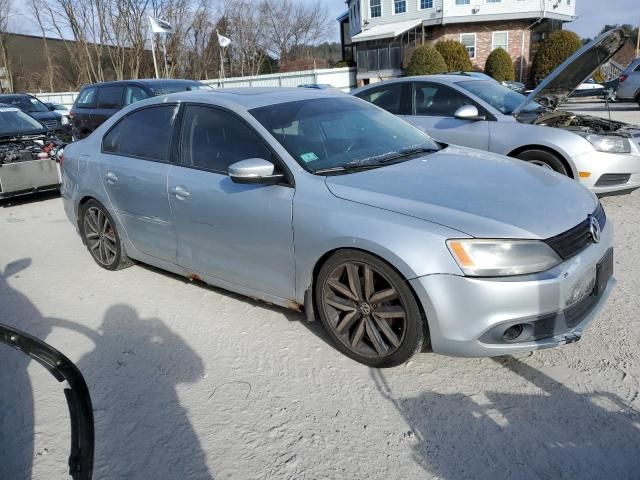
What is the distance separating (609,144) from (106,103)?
9.87 m

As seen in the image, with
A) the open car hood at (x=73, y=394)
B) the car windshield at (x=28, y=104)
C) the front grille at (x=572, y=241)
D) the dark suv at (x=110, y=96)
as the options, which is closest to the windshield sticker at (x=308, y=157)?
the front grille at (x=572, y=241)

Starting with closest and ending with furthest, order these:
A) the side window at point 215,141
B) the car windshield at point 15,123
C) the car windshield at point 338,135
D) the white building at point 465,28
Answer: the car windshield at point 338,135 < the side window at point 215,141 < the car windshield at point 15,123 < the white building at point 465,28

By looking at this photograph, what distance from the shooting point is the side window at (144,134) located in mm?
4016

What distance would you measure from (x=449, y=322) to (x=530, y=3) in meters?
33.9

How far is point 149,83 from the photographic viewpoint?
10523 mm

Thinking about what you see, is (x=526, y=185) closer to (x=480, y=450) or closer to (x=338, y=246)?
(x=338, y=246)

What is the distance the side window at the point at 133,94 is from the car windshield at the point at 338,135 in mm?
7614

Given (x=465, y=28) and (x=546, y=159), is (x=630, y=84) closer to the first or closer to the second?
(x=546, y=159)

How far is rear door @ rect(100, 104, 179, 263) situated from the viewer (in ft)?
13.0

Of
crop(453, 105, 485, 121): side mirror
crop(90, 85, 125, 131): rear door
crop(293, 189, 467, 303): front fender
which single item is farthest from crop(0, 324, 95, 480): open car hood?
crop(90, 85, 125, 131): rear door

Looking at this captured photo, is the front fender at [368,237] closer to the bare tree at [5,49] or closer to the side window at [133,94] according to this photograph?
the side window at [133,94]

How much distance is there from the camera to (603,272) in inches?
116

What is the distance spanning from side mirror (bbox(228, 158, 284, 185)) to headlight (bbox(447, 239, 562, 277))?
46.7 inches

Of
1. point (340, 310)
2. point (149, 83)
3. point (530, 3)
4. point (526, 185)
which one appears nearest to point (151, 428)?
point (340, 310)
